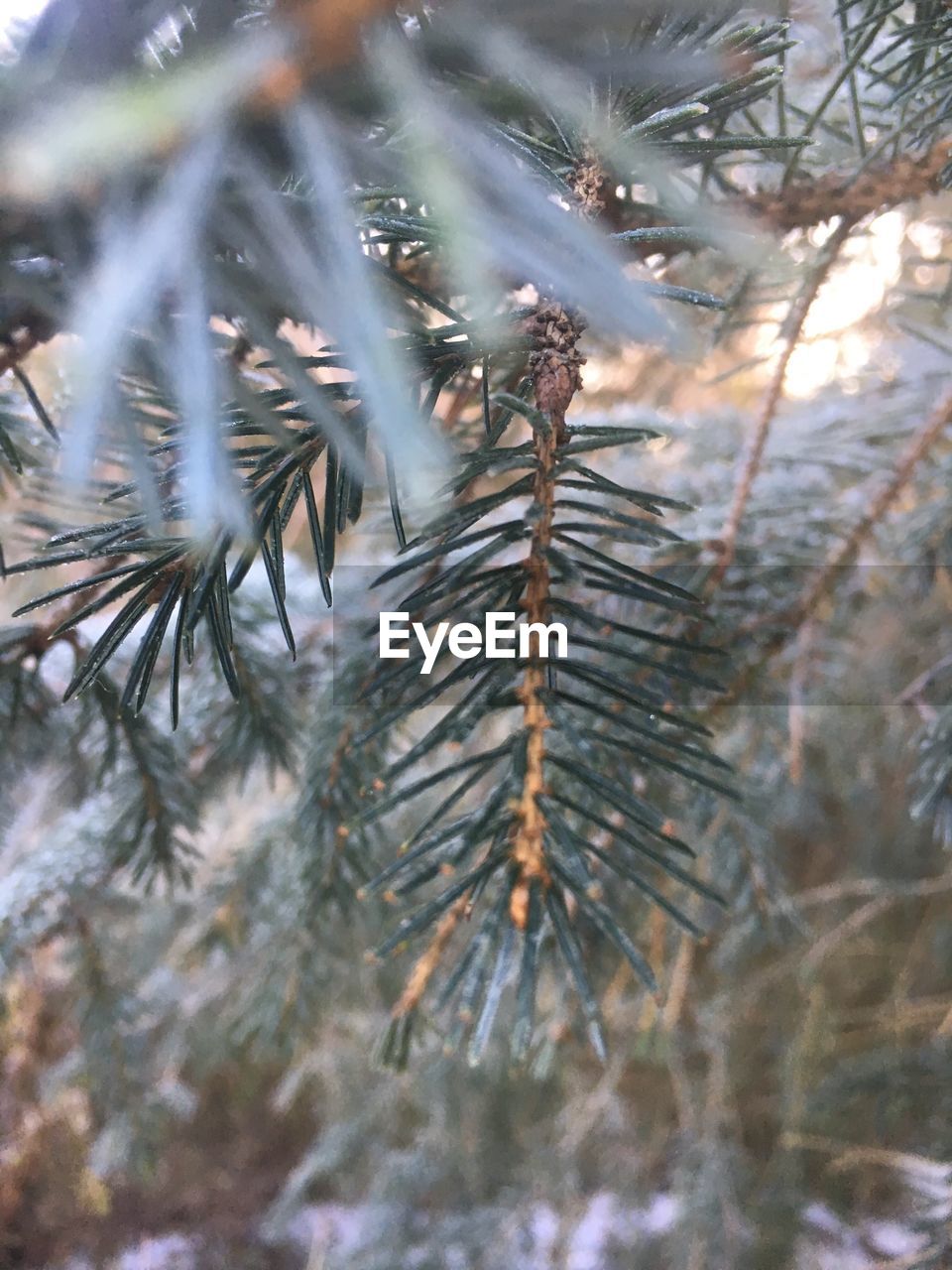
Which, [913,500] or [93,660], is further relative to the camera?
[913,500]

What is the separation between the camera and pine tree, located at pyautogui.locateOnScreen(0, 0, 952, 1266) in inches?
4.7

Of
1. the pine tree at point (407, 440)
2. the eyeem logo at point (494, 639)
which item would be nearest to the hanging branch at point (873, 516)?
the pine tree at point (407, 440)

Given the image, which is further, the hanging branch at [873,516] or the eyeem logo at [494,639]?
the hanging branch at [873,516]

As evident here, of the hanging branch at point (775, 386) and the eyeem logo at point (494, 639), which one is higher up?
the hanging branch at point (775, 386)

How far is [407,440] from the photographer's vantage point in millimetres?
98

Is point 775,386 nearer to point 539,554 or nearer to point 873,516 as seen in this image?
point 873,516

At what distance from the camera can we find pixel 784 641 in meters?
0.37

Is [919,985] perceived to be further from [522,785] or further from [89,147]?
[89,147]

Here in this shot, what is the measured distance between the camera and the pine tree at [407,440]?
119 mm

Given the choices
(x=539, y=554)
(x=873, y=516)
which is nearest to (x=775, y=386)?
(x=873, y=516)

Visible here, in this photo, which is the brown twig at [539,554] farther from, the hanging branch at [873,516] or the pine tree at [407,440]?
the hanging branch at [873,516]

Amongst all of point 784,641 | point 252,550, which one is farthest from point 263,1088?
point 252,550

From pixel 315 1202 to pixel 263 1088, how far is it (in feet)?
0.51

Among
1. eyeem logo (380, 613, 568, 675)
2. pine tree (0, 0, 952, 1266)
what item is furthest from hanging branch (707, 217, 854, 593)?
eyeem logo (380, 613, 568, 675)
